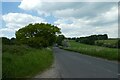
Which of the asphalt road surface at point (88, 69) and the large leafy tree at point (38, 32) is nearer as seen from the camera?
the asphalt road surface at point (88, 69)

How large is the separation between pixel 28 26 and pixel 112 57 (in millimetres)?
49277

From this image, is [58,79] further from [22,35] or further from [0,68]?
[22,35]

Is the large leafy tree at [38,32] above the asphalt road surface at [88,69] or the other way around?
above

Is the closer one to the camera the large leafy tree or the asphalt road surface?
the asphalt road surface

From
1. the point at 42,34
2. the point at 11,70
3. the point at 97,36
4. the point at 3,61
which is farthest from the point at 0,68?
the point at 97,36

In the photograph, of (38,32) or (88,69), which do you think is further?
(38,32)

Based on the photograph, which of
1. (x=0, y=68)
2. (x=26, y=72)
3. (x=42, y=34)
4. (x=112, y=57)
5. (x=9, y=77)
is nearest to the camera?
(x=9, y=77)

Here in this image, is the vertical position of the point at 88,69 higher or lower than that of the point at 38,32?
lower

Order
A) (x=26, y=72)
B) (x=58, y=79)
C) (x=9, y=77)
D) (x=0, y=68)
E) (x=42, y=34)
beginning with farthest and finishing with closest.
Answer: (x=42, y=34) < (x=26, y=72) < (x=58, y=79) < (x=0, y=68) < (x=9, y=77)

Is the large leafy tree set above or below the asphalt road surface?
above

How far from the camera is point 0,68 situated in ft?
44.7

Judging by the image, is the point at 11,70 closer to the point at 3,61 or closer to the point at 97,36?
the point at 3,61

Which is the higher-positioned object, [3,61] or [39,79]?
[3,61]

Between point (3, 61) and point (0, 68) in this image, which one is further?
point (3, 61)
